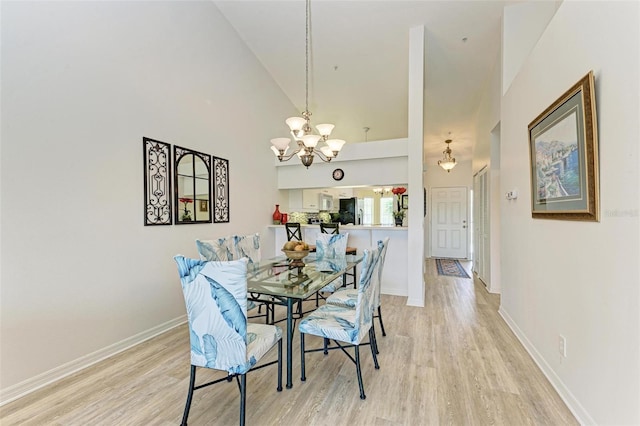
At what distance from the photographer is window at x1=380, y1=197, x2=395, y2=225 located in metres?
9.71

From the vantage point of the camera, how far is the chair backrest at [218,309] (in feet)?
5.15

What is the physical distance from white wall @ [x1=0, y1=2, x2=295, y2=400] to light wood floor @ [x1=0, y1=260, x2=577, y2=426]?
35 centimetres

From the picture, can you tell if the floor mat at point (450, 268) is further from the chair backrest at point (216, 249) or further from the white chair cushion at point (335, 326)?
the chair backrest at point (216, 249)

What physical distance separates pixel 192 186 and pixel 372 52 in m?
3.23

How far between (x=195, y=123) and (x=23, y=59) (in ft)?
5.32

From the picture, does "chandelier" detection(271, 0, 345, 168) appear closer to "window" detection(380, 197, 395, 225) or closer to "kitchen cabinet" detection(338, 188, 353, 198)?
"kitchen cabinet" detection(338, 188, 353, 198)

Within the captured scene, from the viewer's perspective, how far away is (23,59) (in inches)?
83.7

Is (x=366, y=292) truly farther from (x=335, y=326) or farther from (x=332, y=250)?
(x=332, y=250)

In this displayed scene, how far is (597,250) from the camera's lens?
1.62m

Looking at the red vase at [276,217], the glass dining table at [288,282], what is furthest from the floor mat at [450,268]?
the glass dining table at [288,282]

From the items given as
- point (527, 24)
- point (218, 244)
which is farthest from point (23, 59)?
point (527, 24)

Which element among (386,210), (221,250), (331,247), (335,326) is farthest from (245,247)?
(386,210)

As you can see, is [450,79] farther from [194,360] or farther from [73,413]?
[73,413]

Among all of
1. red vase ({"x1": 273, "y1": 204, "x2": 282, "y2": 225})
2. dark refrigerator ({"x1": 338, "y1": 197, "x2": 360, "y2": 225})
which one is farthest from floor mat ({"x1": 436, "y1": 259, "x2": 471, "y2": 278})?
red vase ({"x1": 273, "y1": 204, "x2": 282, "y2": 225})
